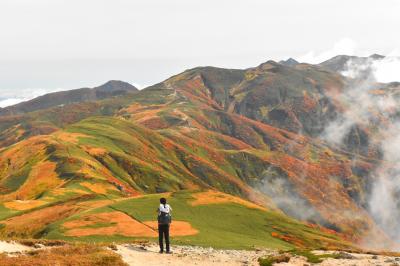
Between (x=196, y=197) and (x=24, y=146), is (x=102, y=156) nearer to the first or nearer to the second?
(x=24, y=146)

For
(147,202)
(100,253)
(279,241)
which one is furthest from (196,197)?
(100,253)

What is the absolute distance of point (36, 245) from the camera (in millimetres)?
38781

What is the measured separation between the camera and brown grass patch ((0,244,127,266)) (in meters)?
30.0

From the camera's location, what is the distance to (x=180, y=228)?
70250 millimetres

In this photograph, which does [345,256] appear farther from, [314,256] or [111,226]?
[111,226]

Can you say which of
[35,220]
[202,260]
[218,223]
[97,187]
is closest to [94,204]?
[35,220]

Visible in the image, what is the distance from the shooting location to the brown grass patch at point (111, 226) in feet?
207

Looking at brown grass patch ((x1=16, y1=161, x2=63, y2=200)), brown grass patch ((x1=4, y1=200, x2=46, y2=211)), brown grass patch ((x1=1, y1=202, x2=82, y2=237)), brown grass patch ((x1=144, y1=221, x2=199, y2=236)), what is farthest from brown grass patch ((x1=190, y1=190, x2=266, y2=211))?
brown grass patch ((x1=16, y1=161, x2=63, y2=200))

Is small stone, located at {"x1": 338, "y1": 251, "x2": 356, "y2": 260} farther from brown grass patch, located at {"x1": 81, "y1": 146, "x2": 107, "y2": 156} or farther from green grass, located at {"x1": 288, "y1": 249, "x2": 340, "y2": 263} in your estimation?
brown grass patch, located at {"x1": 81, "y1": 146, "x2": 107, "y2": 156}

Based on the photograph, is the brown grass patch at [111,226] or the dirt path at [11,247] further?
the brown grass patch at [111,226]

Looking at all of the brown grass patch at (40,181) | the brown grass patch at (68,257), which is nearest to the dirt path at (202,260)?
the brown grass patch at (68,257)

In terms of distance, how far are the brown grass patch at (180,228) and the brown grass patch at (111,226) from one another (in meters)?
2.29

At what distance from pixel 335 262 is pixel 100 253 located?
1756 centimetres

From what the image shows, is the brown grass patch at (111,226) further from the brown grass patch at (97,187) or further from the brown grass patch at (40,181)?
the brown grass patch at (40,181)
